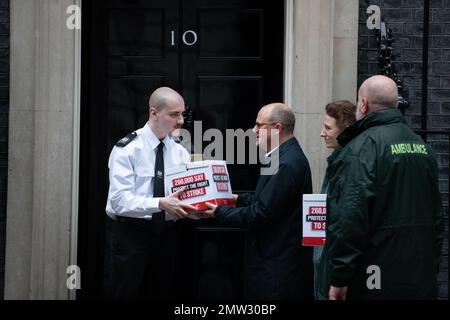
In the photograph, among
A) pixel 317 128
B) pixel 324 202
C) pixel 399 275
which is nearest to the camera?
pixel 399 275

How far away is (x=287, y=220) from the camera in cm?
530

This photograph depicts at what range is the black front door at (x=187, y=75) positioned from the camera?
23.7ft

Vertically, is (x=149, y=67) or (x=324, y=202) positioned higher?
(x=149, y=67)

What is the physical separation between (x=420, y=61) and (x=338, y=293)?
3.13 metres

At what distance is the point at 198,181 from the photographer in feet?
17.7

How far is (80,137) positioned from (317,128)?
1943 millimetres

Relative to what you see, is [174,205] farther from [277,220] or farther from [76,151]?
[76,151]

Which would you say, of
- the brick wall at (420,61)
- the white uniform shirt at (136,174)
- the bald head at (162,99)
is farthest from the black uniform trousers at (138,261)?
the brick wall at (420,61)

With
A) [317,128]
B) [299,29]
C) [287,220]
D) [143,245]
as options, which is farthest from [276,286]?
[299,29]

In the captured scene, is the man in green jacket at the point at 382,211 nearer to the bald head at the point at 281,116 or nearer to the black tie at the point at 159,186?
the bald head at the point at 281,116

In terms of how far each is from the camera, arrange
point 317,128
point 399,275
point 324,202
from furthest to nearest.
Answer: point 317,128
point 324,202
point 399,275

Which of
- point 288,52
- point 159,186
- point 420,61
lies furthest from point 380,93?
point 420,61

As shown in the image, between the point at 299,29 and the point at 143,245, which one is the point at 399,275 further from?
the point at 299,29

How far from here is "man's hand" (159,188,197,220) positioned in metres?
5.39
